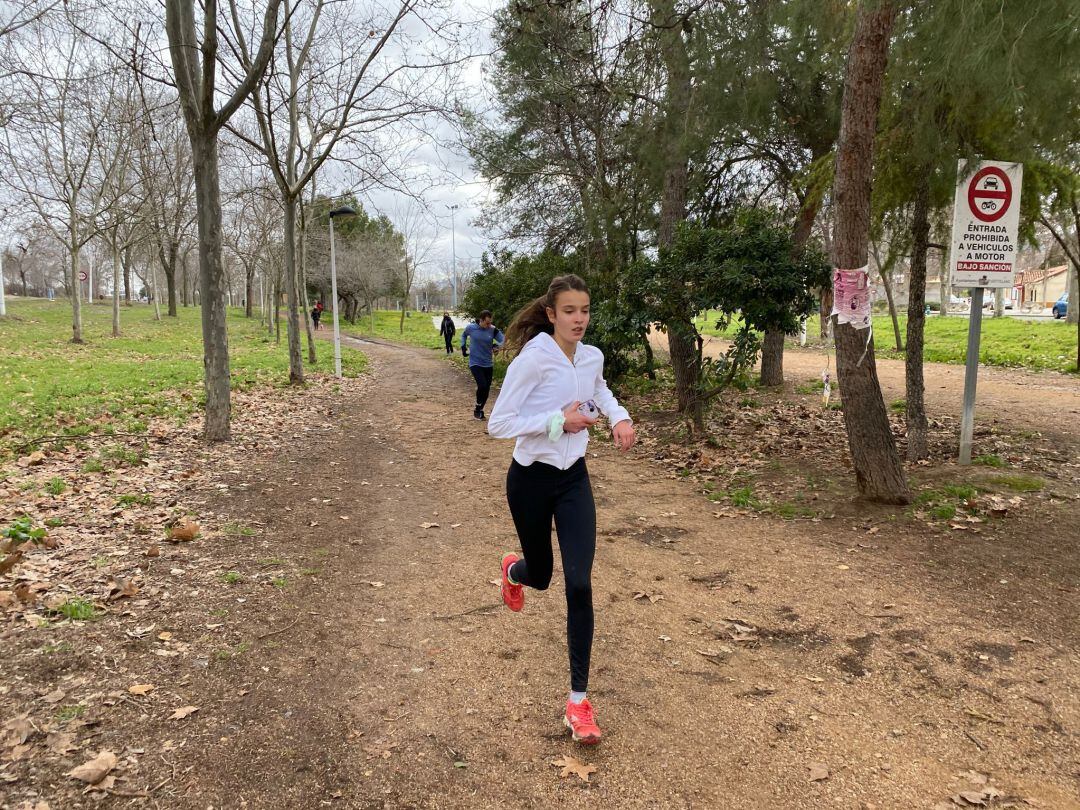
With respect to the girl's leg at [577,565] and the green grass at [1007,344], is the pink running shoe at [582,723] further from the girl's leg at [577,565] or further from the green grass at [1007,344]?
the green grass at [1007,344]

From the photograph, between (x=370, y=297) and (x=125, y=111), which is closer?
(x=125, y=111)

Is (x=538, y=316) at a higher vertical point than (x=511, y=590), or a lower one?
higher

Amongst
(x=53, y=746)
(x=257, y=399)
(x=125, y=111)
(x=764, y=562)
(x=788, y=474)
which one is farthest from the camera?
(x=125, y=111)

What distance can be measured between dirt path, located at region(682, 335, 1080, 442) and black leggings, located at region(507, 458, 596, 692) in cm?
777

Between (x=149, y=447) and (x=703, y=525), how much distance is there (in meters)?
6.61

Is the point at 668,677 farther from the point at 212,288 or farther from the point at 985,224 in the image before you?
the point at 212,288

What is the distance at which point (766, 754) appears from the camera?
9.18 ft

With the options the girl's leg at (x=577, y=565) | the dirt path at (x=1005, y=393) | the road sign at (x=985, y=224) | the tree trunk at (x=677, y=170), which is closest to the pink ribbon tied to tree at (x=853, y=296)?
the road sign at (x=985, y=224)

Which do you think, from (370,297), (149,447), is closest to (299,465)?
(149,447)

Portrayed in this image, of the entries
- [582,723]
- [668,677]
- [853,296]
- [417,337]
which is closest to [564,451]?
[582,723]

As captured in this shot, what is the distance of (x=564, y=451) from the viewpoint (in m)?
2.92

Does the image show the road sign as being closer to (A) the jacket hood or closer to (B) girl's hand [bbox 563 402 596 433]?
(A) the jacket hood

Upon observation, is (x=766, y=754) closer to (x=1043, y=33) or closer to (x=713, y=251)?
(x=1043, y=33)

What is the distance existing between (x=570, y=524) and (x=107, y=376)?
13724mm
